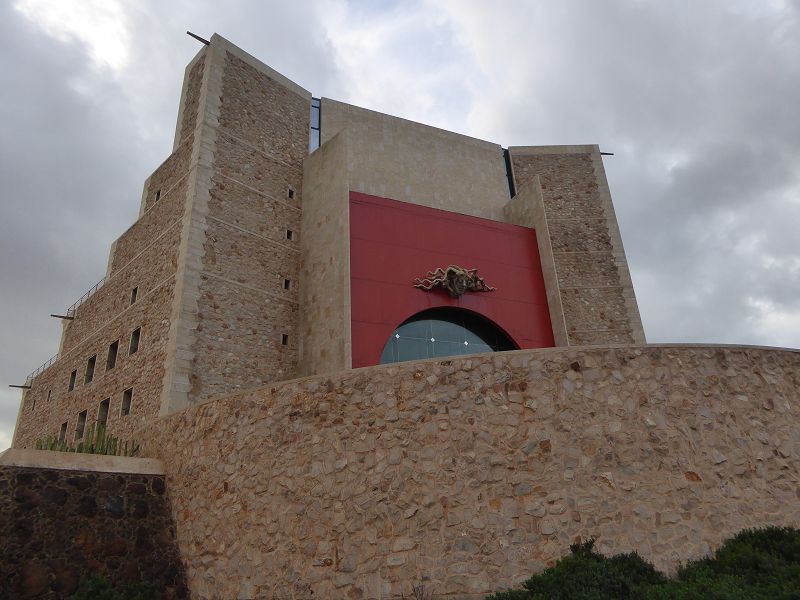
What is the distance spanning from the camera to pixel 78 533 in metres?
9.77

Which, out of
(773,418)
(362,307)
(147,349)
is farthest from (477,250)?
(773,418)

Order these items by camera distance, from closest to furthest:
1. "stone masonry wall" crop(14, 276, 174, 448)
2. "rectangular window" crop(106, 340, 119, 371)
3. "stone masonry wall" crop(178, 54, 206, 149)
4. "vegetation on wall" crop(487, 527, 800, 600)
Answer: "vegetation on wall" crop(487, 527, 800, 600), "stone masonry wall" crop(14, 276, 174, 448), "rectangular window" crop(106, 340, 119, 371), "stone masonry wall" crop(178, 54, 206, 149)

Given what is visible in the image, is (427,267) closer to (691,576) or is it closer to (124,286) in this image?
(124,286)

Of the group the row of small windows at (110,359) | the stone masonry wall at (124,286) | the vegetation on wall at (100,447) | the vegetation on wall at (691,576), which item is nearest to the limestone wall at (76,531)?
the vegetation on wall at (100,447)

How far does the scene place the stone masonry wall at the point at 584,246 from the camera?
21.3 m

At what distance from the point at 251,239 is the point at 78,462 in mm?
9007

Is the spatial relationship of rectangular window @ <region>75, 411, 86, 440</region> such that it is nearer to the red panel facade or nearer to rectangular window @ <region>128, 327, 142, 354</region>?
rectangular window @ <region>128, 327, 142, 354</region>

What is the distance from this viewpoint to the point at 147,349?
1656 cm

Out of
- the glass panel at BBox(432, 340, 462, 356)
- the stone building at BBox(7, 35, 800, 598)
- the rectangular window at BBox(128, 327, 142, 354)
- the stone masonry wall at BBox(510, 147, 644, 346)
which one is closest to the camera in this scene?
the stone building at BBox(7, 35, 800, 598)

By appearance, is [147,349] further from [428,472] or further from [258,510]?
[428,472]

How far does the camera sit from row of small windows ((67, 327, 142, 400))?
1761 cm

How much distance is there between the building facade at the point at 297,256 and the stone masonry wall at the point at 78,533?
4.30 meters

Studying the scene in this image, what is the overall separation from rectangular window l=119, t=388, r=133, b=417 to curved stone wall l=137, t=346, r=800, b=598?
7.86 meters

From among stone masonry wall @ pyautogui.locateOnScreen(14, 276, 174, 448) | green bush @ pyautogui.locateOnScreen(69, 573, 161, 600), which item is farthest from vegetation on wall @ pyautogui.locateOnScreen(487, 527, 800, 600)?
stone masonry wall @ pyautogui.locateOnScreen(14, 276, 174, 448)
